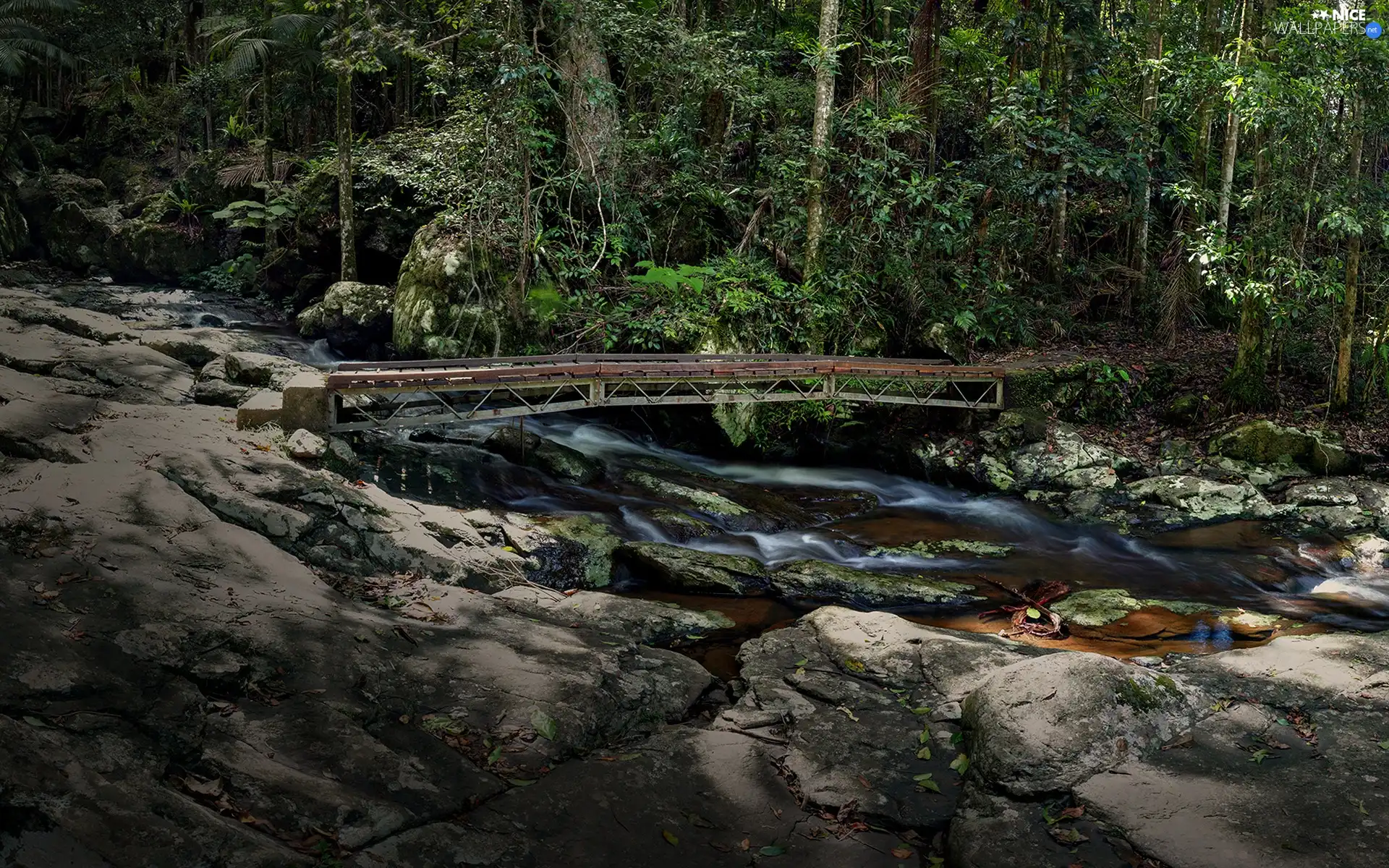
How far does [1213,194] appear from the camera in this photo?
45.0 feet

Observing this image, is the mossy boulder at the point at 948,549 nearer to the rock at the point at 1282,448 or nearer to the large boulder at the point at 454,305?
the rock at the point at 1282,448

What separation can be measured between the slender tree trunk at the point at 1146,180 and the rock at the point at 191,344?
15736 mm

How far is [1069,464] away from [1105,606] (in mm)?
4879

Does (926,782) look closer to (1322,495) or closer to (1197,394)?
(1322,495)

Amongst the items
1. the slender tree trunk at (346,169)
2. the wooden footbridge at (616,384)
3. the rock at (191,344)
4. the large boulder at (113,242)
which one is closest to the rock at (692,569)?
the wooden footbridge at (616,384)

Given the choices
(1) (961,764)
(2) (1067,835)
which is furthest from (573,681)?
(2) (1067,835)

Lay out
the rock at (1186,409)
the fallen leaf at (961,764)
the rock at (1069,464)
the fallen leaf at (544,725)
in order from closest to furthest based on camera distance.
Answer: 1. the fallen leaf at (544,725)
2. the fallen leaf at (961,764)
3. the rock at (1069,464)
4. the rock at (1186,409)

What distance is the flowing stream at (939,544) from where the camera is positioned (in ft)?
28.9

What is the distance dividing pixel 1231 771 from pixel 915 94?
43.7ft

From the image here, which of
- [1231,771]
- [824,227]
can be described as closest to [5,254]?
[824,227]

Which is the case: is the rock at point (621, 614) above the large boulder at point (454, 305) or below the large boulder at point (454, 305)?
below

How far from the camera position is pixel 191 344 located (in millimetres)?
12508

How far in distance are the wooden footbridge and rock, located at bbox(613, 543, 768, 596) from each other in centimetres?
264

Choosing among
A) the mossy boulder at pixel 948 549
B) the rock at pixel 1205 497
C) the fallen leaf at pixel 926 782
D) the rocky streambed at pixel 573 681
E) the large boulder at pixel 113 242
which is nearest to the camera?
the rocky streambed at pixel 573 681
